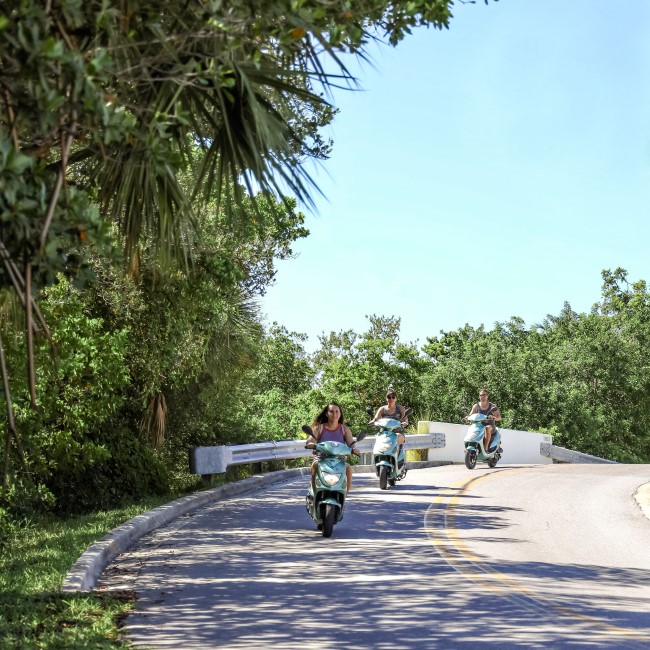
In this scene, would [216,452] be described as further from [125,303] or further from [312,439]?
[312,439]

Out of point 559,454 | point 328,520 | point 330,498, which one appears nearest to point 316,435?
point 330,498

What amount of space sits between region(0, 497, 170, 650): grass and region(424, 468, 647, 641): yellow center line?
325 centimetres

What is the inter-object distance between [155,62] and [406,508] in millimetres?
11158

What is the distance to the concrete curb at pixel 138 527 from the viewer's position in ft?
34.1

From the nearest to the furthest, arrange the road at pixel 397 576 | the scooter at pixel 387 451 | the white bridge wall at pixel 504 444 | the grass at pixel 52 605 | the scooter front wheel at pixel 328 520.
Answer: the grass at pixel 52 605 → the road at pixel 397 576 → the scooter front wheel at pixel 328 520 → the scooter at pixel 387 451 → the white bridge wall at pixel 504 444

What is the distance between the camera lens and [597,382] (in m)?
57.4

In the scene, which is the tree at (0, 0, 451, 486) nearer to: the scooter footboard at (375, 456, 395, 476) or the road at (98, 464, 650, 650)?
the road at (98, 464, 650, 650)

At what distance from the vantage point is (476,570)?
11078 millimetres

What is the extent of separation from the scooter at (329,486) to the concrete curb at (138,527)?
2.24 metres

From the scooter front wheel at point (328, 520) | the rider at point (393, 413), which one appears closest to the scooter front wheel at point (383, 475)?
the rider at point (393, 413)

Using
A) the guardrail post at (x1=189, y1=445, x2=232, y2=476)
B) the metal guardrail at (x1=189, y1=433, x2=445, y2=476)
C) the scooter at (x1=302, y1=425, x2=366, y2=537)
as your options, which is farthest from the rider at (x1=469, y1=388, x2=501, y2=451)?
the scooter at (x1=302, y1=425, x2=366, y2=537)

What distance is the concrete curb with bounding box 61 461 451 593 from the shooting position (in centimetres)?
1039

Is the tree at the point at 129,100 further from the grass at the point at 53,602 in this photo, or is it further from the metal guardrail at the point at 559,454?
the metal guardrail at the point at 559,454

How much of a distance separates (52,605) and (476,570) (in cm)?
425
